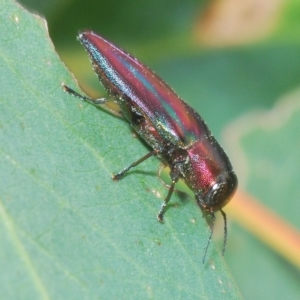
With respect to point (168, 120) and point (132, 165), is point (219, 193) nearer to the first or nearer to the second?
point (168, 120)

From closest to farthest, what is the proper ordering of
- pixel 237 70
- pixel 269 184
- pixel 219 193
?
pixel 219 193
pixel 269 184
pixel 237 70

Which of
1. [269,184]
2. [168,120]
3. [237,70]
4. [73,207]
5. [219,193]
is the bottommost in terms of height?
[269,184]

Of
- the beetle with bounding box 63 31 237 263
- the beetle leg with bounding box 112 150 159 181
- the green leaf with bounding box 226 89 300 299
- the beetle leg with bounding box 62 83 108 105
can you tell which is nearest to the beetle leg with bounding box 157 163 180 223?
the beetle with bounding box 63 31 237 263

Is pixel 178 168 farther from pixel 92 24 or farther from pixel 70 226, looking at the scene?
pixel 92 24

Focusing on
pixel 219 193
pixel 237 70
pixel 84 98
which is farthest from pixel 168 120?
pixel 237 70

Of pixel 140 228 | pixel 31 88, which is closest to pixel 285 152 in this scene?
pixel 140 228

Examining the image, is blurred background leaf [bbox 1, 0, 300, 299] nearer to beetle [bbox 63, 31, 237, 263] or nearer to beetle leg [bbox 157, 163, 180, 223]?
beetle [bbox 63, 31, 237, 263]
